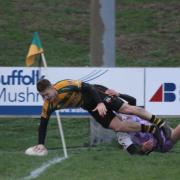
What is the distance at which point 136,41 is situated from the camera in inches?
891

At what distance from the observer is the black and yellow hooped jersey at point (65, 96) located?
1159 centimetres

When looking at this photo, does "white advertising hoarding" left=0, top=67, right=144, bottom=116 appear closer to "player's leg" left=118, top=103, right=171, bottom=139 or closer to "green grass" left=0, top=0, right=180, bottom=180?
"green grass" left=0, top=0, right=180, bottom=180

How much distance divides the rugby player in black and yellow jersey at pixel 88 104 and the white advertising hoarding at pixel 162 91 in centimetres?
205

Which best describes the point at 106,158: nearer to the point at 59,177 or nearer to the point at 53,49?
the point at 59,177

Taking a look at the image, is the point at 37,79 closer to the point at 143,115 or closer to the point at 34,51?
the point at 34,51

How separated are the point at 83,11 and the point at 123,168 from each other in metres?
14.9

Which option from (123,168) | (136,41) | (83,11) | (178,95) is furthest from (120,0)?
(123,168)

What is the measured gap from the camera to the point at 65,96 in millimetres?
11625

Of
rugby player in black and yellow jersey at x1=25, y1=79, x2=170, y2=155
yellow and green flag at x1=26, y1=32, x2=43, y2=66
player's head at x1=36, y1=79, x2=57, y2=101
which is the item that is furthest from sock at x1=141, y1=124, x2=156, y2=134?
yellow and green flag at x1=26, y1=32, x2=43, y2=66

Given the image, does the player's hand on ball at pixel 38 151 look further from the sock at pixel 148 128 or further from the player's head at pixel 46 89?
the sock at pixel 148 128

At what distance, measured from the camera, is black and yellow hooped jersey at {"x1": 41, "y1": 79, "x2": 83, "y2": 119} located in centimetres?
1159

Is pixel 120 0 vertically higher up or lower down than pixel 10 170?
higher up

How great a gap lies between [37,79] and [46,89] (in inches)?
106

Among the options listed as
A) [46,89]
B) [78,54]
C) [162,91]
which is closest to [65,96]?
[46,89]
